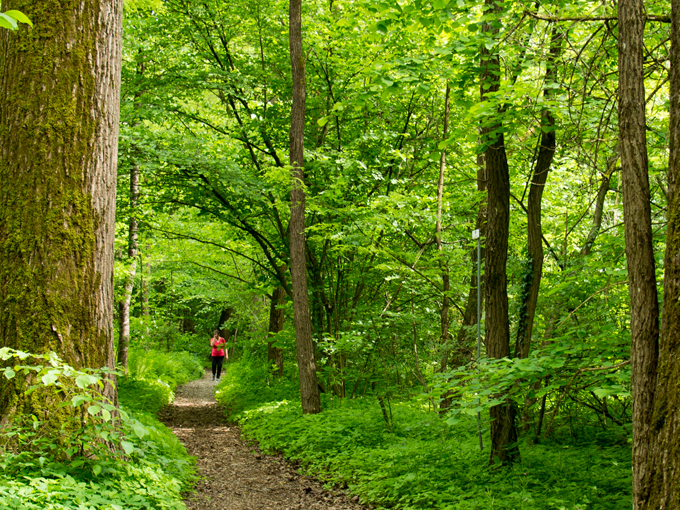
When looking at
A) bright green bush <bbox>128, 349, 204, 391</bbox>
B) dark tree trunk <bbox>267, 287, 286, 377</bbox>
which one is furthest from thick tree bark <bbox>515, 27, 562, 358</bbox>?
bright green bush <bbox>128, 349, 204, 391</bbox>

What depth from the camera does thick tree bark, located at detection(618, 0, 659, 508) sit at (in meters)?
2.55

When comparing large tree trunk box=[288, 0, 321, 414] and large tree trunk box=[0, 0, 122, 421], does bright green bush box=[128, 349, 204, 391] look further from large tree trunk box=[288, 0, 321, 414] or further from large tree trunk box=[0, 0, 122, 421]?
large tree trunk box=[0, 0, 122, 421]

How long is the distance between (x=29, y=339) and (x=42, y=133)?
58.1 inches

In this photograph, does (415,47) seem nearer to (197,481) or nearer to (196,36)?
(196,36)

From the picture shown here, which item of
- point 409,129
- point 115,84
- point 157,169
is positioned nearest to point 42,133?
point 115,84

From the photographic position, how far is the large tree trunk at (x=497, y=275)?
496 cm

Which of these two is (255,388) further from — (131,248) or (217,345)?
(131,248)

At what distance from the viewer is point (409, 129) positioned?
35.7 feet

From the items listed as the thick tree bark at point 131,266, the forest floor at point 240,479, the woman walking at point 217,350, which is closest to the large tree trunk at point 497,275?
the forest floor at point 240,479

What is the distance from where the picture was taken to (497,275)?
5152 millimetres

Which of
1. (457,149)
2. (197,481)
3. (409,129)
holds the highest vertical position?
(409,129)

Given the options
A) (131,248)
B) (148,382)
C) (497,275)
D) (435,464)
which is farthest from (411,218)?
(148,382)

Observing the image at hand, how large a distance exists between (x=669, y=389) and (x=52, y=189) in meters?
3.93

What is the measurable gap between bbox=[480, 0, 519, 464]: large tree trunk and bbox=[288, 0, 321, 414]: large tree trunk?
415 centimetres
